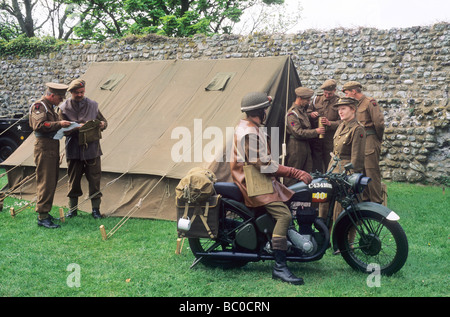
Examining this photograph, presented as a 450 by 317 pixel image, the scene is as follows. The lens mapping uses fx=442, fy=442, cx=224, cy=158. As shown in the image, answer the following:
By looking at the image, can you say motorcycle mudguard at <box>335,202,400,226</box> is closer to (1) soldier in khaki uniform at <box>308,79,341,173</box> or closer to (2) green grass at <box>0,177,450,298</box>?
(2) green grass at <box>0,177,450,298</box>

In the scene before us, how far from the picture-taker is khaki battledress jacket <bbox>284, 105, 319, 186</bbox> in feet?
18.1

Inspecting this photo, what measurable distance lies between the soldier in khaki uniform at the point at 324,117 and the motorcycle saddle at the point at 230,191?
7.85 ft

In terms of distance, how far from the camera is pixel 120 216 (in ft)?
18.5

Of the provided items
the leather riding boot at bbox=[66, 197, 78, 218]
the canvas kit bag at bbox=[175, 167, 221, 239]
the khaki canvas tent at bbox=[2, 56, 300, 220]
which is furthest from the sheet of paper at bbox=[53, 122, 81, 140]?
the canvas kit bag at bbox=[175, 167, 221, 239]

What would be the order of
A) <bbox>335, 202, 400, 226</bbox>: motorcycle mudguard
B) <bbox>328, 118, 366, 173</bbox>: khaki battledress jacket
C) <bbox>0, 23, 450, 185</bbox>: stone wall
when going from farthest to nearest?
<bbox>0, 23, 450, 185</bbox>: stone wall < <bbox>328, 118, 366, 173</bbox>: khaki battledress jacket < <bbox>335, 202, 400, 226</bbox>: motorcycle mudguard

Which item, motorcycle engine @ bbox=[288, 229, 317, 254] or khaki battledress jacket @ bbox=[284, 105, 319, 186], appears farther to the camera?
khaki battledress jacket @ bbox=[284, 105, 319, 186]

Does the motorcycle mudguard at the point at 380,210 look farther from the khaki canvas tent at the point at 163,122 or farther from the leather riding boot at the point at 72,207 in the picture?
the leather riding boot at the point at 72,207

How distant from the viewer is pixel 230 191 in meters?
3.61

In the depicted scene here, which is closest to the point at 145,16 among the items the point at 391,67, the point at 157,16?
the point at 157,16

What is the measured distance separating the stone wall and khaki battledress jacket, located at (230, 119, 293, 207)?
6.17m

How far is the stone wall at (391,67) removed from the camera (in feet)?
28.6

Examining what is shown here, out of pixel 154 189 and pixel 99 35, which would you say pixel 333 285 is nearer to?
pixel 154 189
